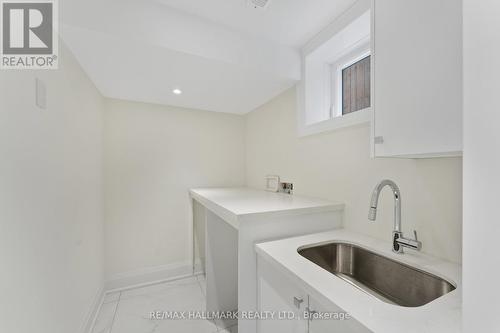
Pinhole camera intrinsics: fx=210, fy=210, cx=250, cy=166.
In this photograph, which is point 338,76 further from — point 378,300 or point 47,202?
point 47,202

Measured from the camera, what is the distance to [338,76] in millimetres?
1740

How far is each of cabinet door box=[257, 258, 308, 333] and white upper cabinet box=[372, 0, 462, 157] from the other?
27.3 inches

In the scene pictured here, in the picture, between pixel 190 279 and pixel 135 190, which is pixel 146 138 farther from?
pixel 190 279

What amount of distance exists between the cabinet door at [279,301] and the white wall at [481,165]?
54 cm

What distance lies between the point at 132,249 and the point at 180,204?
0.66 metres

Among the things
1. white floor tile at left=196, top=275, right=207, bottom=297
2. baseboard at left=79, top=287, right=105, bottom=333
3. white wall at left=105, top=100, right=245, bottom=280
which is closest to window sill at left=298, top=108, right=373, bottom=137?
white wall at left=105, top=100, right=245, bottom=280

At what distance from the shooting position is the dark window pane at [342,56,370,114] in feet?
4.87

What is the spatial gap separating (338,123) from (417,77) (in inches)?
26.6

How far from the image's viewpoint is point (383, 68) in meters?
0.89

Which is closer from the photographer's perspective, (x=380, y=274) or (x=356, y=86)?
(x=380, y=274)

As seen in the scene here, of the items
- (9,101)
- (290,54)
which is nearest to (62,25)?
(9,101)

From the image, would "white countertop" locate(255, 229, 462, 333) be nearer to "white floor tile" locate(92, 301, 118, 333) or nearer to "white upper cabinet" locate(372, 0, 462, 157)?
"white upper cabinet" locate(372, 0, 462, 157)

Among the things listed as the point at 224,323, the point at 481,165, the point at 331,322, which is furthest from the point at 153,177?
the point at 481,165

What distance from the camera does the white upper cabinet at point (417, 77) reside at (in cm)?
67
